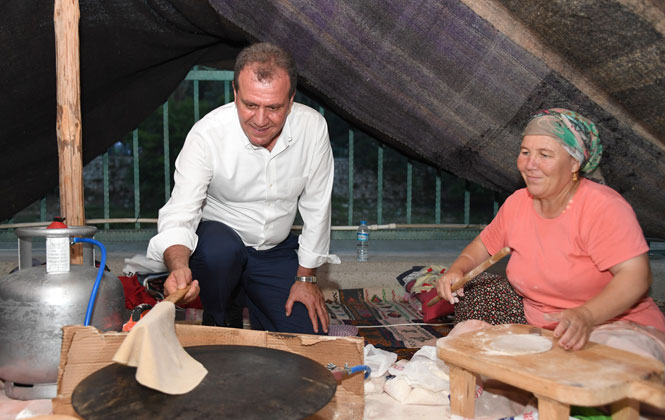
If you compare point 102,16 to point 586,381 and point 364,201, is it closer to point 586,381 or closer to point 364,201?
point 586,381

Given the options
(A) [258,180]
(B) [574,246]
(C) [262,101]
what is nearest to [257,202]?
(A) [258,180]

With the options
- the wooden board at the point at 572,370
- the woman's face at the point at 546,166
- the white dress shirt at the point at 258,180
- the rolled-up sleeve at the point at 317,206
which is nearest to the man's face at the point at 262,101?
the white dress shirt at the point at 258,180

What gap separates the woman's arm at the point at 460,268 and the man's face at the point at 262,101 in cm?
82

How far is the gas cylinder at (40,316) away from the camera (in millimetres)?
1963

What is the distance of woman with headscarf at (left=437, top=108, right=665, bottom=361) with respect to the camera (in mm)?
1840

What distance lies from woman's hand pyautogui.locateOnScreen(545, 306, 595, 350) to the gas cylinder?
55.9 inches

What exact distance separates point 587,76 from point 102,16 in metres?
2.25

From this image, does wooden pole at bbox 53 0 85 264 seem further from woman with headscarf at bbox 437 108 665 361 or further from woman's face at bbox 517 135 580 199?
woman's face at bbox 517 135 580 199

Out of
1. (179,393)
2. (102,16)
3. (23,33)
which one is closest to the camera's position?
(179,393)

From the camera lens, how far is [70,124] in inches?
102

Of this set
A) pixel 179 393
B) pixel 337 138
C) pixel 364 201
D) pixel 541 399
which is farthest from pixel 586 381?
pixel 337 138

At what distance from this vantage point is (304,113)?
258 centimetres

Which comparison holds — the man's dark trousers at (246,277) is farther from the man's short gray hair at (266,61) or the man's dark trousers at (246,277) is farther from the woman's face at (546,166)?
the woman's face at (546,166)

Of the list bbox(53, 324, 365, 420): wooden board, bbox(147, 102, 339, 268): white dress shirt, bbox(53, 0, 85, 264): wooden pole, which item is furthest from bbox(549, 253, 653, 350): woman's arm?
bbox(53, 0, 85, 264): wooden pole
